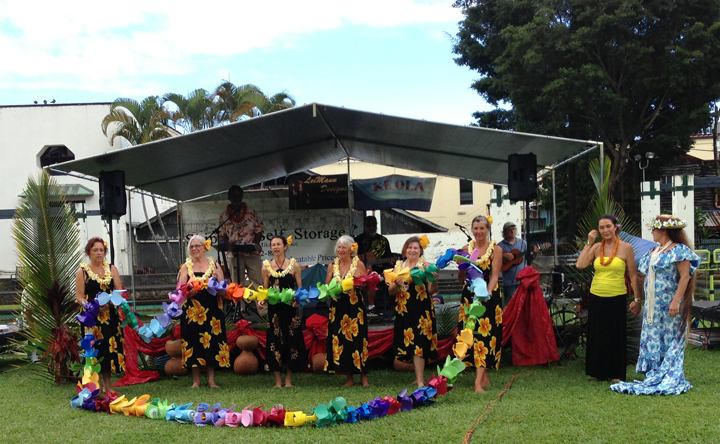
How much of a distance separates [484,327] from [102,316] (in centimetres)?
342

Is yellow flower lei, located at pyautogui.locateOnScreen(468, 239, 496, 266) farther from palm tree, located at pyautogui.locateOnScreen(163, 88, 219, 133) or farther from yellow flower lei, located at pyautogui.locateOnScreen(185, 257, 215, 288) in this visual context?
palm tree, located at pyautogui.locateOnScreen(163, 88, 219, 133)

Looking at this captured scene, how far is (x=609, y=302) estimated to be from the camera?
17.8ft

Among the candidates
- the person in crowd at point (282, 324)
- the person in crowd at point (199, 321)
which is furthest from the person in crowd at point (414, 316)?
the person in crowd at point (199, 321)

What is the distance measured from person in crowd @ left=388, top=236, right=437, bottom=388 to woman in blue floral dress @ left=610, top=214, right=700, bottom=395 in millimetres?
1562

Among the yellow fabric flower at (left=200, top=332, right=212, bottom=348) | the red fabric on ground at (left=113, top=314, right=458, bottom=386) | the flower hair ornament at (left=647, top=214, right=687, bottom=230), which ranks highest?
the flower hair ornament at (left=647, top=214, right=687, bottom=230)

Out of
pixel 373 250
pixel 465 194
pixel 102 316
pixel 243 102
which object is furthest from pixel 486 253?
pixel 465 194

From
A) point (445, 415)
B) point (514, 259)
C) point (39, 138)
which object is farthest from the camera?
point (39, 138)

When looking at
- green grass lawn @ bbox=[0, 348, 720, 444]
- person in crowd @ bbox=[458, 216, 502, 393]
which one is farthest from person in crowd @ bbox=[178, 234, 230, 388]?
person in crowd @ bbox=[458, 216, 502, 393]

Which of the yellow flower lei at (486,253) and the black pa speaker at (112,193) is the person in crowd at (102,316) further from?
the yellow flower lei at (486,253)

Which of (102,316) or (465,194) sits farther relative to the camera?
(465,194)

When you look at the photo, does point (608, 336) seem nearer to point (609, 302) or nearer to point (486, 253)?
point (609, 302)

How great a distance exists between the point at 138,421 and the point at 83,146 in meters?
19.5

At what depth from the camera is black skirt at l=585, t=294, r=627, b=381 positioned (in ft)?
17.8

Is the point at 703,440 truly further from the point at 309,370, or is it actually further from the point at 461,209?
the point at 461,209
